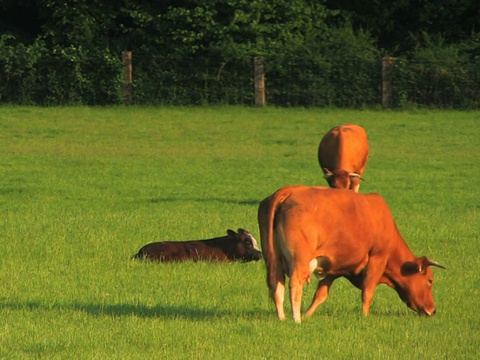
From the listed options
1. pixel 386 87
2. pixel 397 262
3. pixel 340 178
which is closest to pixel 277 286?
pixel 397 262

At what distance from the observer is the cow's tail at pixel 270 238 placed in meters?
8.41

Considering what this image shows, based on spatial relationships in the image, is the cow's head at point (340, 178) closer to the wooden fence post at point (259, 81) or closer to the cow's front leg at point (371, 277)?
the cow's front leg at point (371, 277)

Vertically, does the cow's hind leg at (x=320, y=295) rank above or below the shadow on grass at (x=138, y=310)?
above

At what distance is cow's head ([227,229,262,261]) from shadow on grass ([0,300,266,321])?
2.81m

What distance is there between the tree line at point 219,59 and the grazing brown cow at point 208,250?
960 inches

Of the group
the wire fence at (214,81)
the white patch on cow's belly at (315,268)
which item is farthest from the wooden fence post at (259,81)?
the white patch on cow's belly at (315,268)

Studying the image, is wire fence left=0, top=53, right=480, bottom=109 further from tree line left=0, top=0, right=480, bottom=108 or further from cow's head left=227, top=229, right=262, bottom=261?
cow's head left=227, top=229, right=262, bottom=261

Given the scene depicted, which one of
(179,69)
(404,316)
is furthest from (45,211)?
(179,69)

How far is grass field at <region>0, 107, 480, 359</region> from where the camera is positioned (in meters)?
8.15

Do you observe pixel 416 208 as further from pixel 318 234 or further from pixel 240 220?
pixel 318 234

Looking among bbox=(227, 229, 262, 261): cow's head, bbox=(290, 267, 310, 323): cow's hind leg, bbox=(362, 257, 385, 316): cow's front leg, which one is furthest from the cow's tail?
bbox=(227, 229, 262, 261): cow's head

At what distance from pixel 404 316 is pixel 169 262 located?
10.7 ft

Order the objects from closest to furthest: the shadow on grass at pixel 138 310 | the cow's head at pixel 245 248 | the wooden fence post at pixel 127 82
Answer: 1. the shadow on grass at pixel 138 310
2. the cow's head at pixel 245 248
3. the wooden fence post at pixel 127 82

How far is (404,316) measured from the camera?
9234mm
